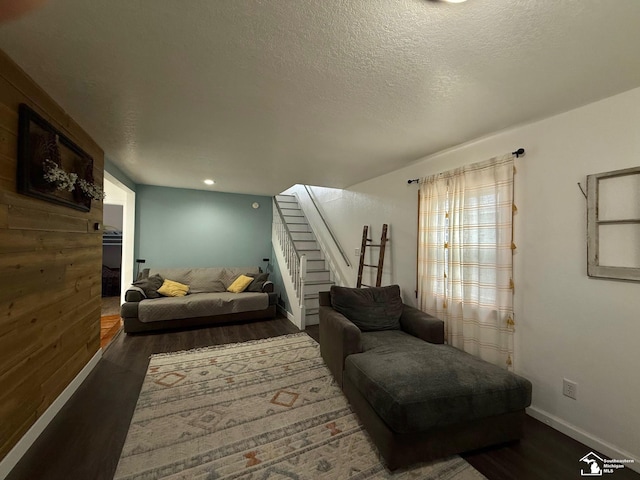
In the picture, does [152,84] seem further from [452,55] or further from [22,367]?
[22,367]

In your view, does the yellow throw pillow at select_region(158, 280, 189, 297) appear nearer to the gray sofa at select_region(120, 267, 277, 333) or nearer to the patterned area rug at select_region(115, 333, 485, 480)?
the gray sofa at select_region(120, 267, 277, 333)

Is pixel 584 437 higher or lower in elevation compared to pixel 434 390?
lower

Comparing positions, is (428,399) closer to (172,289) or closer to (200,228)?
(172,289)

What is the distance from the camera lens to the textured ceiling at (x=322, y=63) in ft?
3.53

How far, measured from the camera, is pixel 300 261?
4066 mm

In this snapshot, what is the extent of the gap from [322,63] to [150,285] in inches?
163

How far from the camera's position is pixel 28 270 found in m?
1.60

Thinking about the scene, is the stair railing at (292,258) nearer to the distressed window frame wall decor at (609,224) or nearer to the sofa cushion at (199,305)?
the sofa cushion at (199,305)

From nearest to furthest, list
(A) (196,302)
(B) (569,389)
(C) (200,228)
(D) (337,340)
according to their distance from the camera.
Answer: (B) (569,389) < (D) (337,340) < (A) (196,302) < (C) (200,228)

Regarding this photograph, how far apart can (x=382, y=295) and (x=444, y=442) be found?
1.38 m

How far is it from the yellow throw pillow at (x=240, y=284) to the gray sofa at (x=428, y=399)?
9.54 ft

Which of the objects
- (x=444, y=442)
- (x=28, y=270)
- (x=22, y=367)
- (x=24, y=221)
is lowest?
(x=444, y=442)

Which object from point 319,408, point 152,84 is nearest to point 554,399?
point 319,408

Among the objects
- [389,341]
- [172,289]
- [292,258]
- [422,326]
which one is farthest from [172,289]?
[422,326]
